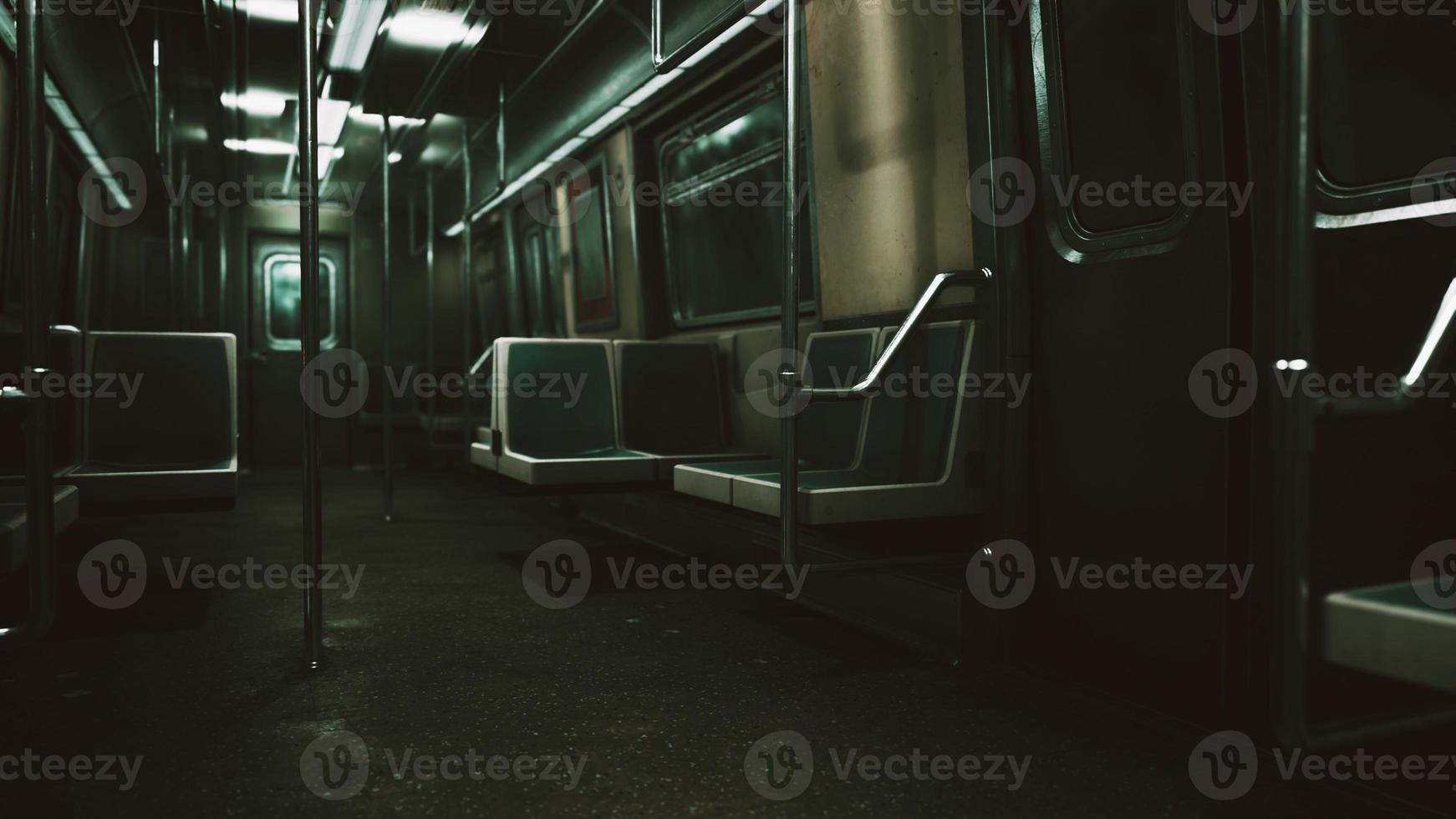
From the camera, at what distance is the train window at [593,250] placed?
7.02m

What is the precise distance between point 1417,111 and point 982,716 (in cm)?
171

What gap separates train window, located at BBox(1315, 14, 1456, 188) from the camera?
2.08 m

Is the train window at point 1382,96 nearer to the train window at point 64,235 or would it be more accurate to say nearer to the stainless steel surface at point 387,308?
the stainless steel surface at point 387,308

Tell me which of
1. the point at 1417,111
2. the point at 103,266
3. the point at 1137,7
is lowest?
the point at 1417,111

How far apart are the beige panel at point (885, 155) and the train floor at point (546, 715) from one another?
4.41 feet

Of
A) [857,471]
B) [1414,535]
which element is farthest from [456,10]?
[1414,535]

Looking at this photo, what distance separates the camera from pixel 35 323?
72.1 inches

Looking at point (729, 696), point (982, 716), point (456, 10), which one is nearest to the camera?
point (982, 716)

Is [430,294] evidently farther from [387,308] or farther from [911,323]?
[911,323]

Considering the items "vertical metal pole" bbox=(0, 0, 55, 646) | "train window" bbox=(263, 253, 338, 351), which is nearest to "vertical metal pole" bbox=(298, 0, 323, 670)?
"vertical metal pole" bbox=(0, 0, 55, 646)

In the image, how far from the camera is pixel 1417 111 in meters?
2.10

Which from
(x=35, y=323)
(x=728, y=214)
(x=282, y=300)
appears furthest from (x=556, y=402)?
Result: (x=282, y=300)

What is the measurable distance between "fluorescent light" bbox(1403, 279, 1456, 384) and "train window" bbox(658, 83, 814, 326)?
314cm

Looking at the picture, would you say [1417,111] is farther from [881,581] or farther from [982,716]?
[881,581]
